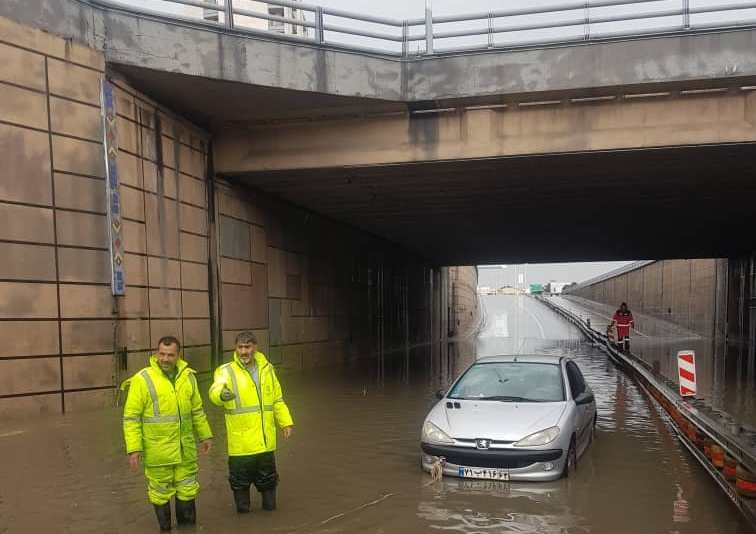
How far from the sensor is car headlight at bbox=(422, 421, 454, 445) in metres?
6.22

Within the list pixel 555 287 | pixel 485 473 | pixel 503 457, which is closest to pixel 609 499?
pixel 503 457

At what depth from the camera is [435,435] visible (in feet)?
20.8

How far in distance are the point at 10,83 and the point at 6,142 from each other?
926mm

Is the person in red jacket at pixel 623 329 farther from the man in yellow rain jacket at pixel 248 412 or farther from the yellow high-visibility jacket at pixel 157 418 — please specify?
the yellow high-visibility jacket at pixel 157 418

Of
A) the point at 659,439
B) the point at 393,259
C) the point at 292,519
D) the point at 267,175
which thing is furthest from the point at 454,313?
the point at 292,519

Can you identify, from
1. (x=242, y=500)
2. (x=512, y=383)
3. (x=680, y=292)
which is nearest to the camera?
(x=242, y=500)

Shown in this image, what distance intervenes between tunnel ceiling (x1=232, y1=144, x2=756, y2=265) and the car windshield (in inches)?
251

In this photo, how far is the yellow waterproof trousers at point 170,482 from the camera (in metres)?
4.68

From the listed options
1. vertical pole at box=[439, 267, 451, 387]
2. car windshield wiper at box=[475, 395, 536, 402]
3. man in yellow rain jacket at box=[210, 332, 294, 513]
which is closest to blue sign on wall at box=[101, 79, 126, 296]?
man in yellow rain jacket at box=[210, 332, 294, 513]

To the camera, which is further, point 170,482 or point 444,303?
point 444,303

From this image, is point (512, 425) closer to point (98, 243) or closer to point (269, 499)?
point (269, 499)

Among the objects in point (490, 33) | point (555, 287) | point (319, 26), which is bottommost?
point (555, 287)

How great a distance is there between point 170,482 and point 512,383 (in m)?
4.17

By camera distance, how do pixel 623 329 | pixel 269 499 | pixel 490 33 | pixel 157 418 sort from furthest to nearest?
pixel 623 329
pixel 490 33
pixel 269 499
pixel 157 418
